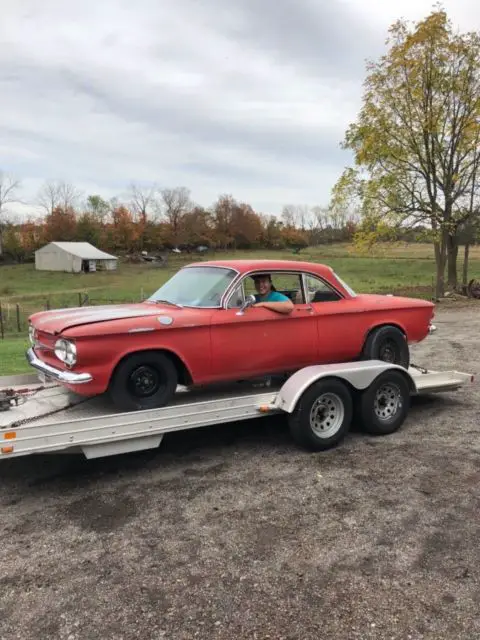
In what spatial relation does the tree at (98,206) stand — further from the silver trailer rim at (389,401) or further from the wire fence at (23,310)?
the silver trailer rim at (389,401)

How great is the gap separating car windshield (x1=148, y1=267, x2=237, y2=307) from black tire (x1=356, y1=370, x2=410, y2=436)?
193 centimetres

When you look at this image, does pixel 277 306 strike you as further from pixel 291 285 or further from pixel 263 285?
pixel 291 285

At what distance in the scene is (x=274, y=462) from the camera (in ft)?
17.2

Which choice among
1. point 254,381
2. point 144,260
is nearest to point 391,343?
point 254,381

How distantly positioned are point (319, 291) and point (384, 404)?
148 cm

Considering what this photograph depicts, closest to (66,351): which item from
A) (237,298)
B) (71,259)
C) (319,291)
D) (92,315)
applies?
(92,315)

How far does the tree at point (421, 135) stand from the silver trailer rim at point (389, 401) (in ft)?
61.6

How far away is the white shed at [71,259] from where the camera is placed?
6681 cm

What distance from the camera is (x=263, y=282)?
585cm

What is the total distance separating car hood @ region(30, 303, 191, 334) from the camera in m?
4.82

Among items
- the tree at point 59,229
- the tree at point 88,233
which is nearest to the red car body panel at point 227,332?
the tree at point 88,233

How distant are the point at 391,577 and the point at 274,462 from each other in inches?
77.9

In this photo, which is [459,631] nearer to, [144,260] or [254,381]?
[254,381]

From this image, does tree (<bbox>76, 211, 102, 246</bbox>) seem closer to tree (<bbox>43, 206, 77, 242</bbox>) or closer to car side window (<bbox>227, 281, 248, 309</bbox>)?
tree (<bbox>43, 206, 77, 242</bbox>)
